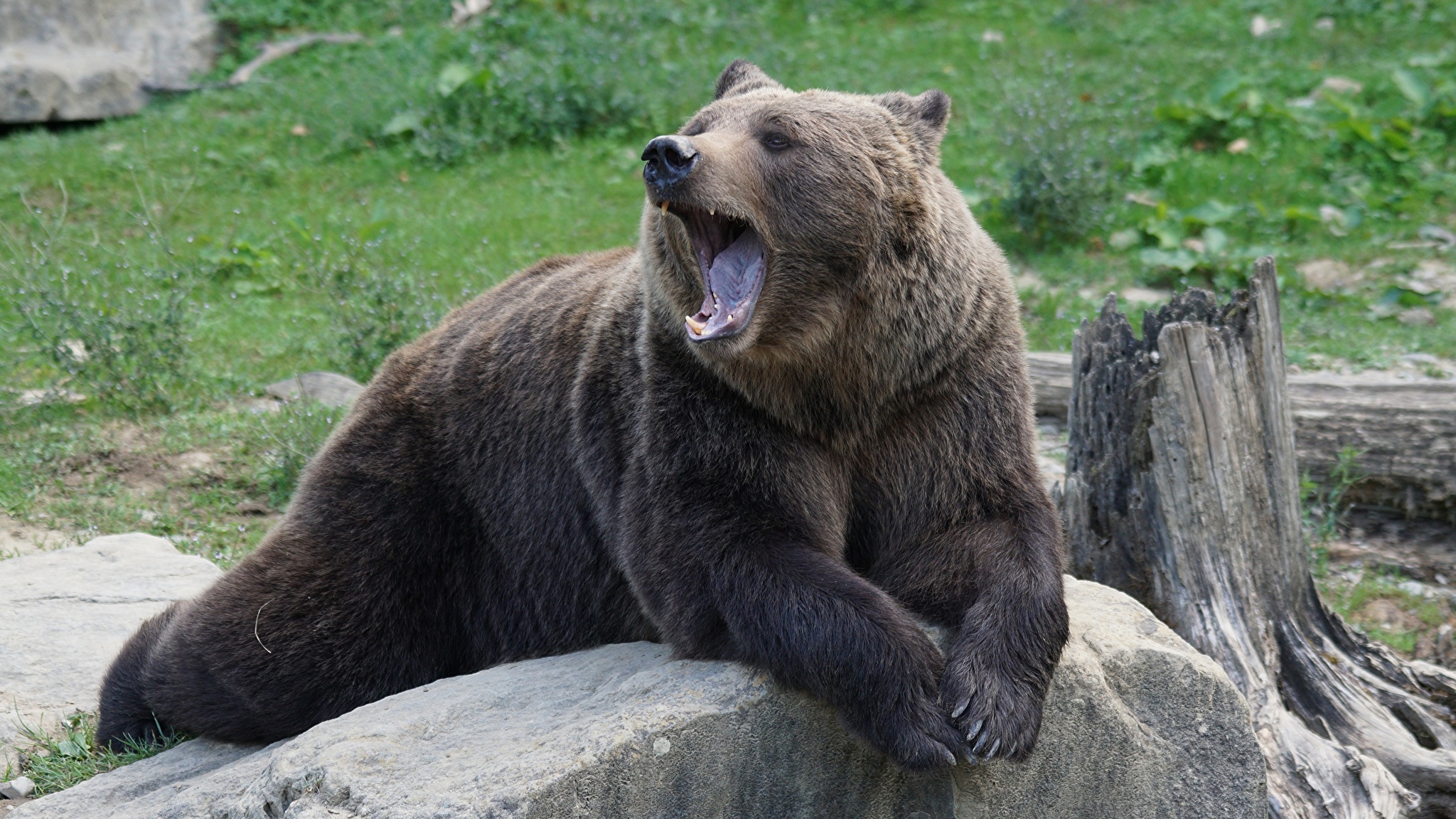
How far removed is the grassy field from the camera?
791 cm

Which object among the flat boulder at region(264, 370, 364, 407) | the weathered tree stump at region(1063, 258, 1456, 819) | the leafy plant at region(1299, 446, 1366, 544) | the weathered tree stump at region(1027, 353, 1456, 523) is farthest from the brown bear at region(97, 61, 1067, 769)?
the leafy plant at region(1299, 446, 1366, 544)

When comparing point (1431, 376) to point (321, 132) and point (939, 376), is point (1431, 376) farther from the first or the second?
point (321, 132)

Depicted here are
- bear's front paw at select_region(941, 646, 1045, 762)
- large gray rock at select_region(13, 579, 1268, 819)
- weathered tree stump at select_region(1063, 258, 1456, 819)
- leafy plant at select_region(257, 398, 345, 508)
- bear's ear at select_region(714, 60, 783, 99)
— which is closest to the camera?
large gray rock at select_region(13, 579, 1268, 819)

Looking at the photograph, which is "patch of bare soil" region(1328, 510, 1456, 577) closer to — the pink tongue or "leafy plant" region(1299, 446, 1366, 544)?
"leafy plant" region(1299, 446, 1366, 544)

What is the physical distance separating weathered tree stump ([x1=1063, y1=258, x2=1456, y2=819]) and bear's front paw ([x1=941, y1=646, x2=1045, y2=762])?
1.59 meters

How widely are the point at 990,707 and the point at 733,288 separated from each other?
53.4 inches

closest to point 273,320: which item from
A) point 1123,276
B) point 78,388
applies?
point 78,388

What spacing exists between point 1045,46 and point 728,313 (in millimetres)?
11160

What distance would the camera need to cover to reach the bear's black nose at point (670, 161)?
3.58 metres

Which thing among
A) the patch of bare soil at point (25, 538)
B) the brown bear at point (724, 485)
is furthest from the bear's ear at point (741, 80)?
the patch of bare soil at point (25, 538)

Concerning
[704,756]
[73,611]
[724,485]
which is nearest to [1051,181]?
[724,485]

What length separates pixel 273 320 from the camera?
9.59 metres

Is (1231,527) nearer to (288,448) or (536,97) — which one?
(288,448)

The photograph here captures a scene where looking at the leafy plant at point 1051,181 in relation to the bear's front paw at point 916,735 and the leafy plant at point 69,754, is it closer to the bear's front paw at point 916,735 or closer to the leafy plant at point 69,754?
the bear's front paw at point 916,735
